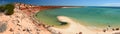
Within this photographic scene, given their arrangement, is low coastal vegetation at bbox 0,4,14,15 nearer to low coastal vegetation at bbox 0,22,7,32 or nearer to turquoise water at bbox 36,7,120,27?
turquoise water at bbox 36,7,120,27

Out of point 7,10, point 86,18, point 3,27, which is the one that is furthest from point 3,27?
point 86,18

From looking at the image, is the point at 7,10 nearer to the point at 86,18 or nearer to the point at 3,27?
the point at 3,27

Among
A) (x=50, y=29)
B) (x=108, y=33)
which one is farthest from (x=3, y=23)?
(x=108, y=33)

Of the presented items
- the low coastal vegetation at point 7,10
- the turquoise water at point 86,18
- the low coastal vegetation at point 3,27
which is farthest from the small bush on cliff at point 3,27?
the turquoise water at point 86,18

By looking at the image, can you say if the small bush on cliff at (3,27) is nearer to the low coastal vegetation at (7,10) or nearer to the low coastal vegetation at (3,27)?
→ the low coastal vegetation at (3,27)

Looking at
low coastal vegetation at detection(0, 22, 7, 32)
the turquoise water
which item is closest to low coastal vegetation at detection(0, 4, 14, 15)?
the turquoise water

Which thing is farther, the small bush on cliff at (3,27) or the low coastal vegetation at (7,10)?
the low coastal vegetation at (7,10)

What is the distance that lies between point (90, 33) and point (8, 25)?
6552 mm

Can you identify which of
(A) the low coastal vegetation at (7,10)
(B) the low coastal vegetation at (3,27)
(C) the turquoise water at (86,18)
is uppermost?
(A) the low coastal vegetation at (7,10)

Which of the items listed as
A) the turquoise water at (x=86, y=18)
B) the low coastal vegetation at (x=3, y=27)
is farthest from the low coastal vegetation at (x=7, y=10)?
the low coastal vegetation at (x=3, y=27)

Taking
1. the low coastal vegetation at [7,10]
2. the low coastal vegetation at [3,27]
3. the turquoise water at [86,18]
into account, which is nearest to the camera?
the low coastal vegetation at [3,27]

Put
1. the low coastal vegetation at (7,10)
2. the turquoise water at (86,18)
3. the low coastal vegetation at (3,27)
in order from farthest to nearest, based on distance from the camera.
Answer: the turquoise water at (86,18), the low coastal vegetation at (7,10), the low coastal vegetation at (3,27)

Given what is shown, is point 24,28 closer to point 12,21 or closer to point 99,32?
point 12,21

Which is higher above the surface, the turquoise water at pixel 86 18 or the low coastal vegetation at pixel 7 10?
the low coastal vegetation at pixel 7 10
